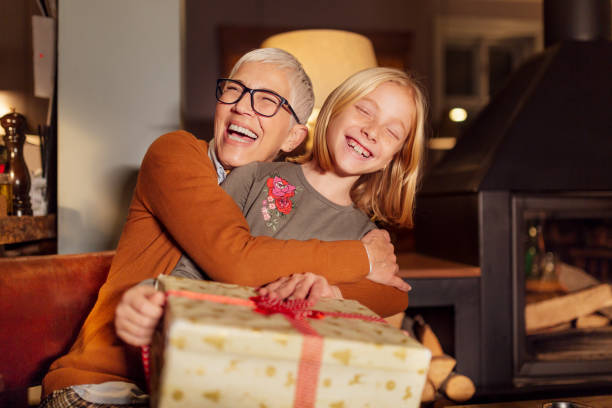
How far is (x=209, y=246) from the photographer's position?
802 millimetres

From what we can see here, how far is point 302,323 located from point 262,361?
0.24ft

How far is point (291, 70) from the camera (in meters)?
1.02

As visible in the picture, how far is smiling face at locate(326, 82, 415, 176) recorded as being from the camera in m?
1.00

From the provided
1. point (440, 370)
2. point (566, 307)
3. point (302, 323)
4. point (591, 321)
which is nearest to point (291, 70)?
point (302, 323)

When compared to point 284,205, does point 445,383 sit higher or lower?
lower

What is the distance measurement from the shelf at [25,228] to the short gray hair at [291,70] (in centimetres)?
68

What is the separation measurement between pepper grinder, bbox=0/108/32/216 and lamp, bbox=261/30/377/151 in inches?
34.2

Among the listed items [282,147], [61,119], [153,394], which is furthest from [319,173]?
[61,119]

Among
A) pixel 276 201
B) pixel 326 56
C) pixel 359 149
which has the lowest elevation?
pixel 276 201

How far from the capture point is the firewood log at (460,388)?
161 cm

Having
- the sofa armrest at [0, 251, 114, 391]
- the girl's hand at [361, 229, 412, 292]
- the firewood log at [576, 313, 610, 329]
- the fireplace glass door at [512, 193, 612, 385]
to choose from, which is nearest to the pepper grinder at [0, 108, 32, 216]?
the sofa armrest at [0, 251, 114, 391]

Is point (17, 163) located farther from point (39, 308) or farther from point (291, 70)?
point (291, 70)

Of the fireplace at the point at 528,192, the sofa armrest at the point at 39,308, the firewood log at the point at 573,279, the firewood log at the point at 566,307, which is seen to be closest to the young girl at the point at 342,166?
the sofa armrest at the point at 39,308

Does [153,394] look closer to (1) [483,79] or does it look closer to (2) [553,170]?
(2) [553,170]
